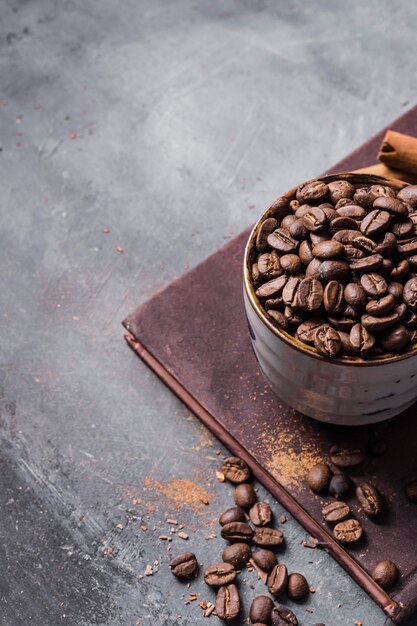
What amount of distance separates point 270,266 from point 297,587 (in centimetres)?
82

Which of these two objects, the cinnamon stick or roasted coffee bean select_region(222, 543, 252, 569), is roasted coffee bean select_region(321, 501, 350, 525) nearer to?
roasted coffee bean select_region(222, 543, 252, 569)

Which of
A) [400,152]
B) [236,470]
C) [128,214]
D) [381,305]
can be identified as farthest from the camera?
[128,214]

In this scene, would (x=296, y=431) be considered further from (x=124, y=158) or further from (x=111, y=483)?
(x=124, y=158)

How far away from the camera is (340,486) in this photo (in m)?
1.98

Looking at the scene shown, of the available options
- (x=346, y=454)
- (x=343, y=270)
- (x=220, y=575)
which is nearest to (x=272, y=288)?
(x=343, y=270)

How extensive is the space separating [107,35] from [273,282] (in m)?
1.77

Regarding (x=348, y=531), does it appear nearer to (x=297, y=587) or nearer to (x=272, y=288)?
(x=297, y=587)

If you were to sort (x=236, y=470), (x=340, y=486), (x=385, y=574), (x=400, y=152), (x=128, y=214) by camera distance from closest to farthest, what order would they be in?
(x=385, y=574), (x=340, y=486), (x=236, y=470), (x=400, y=152), (x=128, y=214)

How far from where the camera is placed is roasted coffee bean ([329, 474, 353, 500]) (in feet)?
6.48

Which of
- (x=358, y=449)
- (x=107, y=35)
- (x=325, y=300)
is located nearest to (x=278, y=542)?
(x=358, y=449)

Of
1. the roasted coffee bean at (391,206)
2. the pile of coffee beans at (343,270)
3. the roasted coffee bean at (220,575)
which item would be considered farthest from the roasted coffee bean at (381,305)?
the roasted coffee bean at (220,575)

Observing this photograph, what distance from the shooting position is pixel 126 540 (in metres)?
2.06

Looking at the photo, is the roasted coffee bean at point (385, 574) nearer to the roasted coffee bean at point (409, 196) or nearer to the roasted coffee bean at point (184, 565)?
the roasted coffee bean at point (184, 565)

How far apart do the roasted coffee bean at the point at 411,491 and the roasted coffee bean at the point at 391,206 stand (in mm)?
698
